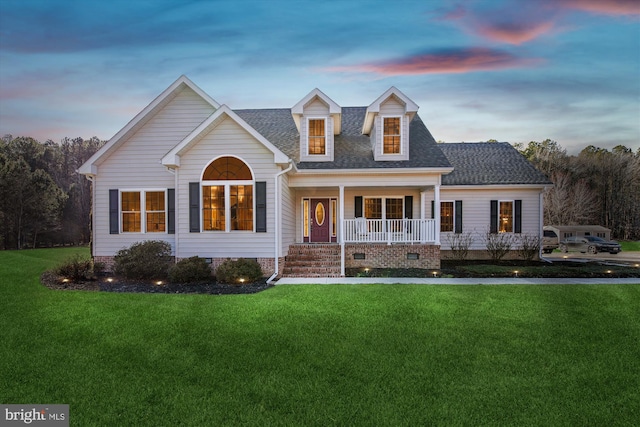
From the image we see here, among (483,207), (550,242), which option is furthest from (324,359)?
(550,242)

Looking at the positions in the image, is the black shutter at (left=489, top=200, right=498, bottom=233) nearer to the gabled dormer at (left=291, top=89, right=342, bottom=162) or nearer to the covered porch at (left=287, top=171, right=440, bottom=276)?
the covered porch at (left=287, top=171, right=440, bottom=276)

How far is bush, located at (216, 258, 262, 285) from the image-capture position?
38.6 ft

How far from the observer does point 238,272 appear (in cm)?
1179

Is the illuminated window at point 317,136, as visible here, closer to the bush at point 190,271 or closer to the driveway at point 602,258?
the bush at point 190,271

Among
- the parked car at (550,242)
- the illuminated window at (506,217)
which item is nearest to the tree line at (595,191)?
the parked car at (550,242)

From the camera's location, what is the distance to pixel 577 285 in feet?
36.2

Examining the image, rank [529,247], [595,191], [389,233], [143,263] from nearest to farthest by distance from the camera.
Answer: [143,263] → [389,233] → [529,247] → [595,191]

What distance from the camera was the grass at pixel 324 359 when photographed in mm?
4191

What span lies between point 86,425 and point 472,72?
17.6m

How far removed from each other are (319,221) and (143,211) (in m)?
7.25

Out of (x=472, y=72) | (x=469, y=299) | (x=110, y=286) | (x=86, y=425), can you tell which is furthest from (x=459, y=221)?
(x=86, y=425)

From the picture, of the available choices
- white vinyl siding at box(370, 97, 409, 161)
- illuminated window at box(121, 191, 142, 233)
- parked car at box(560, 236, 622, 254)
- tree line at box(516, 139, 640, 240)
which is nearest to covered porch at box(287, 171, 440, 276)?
white vinyl siding at box(370, 97, 409, 161)

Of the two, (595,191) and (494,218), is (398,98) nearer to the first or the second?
(494,218)

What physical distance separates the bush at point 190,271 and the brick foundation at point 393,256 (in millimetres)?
5174
